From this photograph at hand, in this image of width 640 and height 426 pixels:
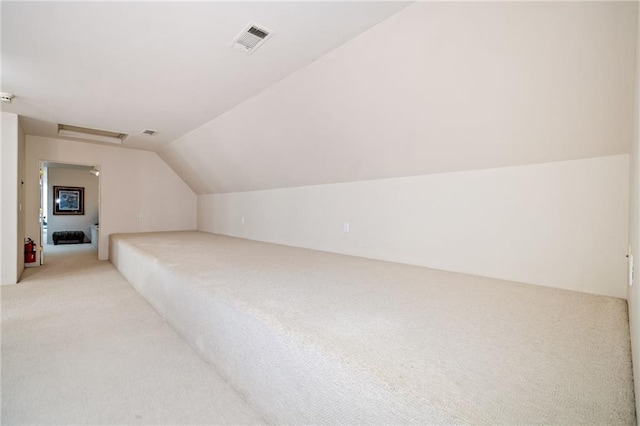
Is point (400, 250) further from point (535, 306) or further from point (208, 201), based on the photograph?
point (208, 201)

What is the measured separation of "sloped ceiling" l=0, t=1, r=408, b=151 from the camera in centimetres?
199

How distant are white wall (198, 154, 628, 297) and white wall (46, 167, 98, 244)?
9865 mm

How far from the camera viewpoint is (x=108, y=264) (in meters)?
5.86

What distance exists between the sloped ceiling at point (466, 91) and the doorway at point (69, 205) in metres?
8.98

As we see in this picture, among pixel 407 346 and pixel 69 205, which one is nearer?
pixel 407 346

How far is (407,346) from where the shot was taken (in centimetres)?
132

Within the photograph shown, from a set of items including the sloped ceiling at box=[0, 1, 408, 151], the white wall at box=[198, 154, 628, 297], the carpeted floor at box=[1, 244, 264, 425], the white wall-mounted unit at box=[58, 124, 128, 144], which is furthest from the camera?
the white wall-mounted unit at box=[58, 124, 128, 144]

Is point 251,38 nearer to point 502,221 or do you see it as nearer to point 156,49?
point 156,49

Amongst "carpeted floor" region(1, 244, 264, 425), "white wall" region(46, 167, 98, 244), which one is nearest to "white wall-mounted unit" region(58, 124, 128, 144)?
"carpeted floor" region(1, 244, 264, 425)

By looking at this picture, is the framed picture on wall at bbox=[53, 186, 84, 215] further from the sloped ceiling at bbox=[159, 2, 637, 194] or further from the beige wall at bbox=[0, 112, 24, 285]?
the sloped ceiling at bbox=[159, 2, 637, 194]

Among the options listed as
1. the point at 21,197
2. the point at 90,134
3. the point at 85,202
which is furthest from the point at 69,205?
the point at 21,197

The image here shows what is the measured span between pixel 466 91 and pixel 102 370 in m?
3.26

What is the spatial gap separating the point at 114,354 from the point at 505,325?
269cm

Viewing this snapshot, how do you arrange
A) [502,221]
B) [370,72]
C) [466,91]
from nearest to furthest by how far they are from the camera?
[466,91] → [370,72] → [502,221]
